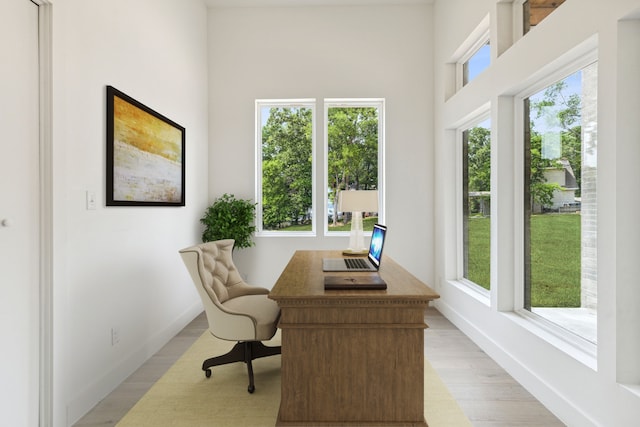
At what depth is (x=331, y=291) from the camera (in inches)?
71.8

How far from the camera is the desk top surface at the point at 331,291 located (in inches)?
68.3

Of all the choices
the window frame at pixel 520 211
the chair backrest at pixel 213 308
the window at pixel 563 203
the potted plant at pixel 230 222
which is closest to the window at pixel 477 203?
the window frame at pixel 520 211

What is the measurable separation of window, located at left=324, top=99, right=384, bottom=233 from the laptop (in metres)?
1.74

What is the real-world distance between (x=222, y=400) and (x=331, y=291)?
999mm

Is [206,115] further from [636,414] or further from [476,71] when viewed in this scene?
[636,414]

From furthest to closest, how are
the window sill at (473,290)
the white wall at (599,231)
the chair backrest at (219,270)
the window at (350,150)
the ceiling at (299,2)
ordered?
1. the window at (350,150)
2. the ceiling at (299,2)
3. the window sill at (473,290)
4. the chair backrest at (219,270)
5. the white wall at (599,231)

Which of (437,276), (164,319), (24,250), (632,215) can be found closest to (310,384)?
(24,250)

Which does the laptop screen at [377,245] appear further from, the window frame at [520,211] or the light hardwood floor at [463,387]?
the window frame at [520,211]

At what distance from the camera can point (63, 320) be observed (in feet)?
6.36

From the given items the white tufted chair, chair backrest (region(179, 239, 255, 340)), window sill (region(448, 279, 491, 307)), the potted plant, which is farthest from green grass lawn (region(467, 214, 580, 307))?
the potted plant

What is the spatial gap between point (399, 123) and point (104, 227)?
3.15 metres

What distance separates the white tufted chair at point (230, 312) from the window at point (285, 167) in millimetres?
1727

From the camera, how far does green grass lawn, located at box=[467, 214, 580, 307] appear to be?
2172 millimetres

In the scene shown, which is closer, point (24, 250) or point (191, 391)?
point (24, 250)
